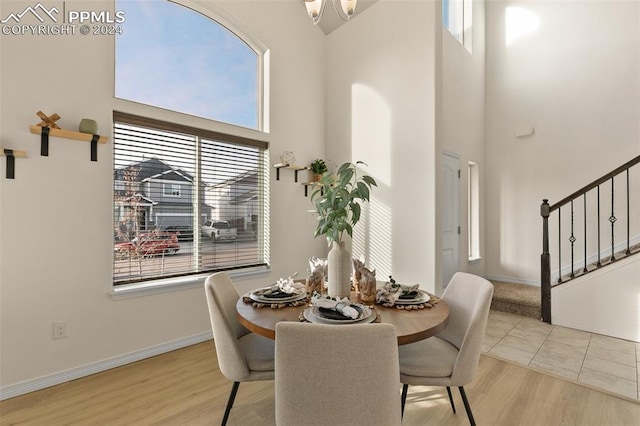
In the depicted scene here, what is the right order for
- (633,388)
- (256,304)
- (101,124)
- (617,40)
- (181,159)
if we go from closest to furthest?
(256,304) < (633,388) < (101,124) < (181,159) < (617,40)

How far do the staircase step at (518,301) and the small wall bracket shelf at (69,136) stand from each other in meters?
4.66

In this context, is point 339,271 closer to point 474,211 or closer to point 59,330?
point 59,330

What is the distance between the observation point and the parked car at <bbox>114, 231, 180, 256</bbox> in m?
2.62

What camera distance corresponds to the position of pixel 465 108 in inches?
185

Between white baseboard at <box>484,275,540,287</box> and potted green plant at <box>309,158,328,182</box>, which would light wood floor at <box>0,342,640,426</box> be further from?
white baseboard at <box>484,275,540,287</box>

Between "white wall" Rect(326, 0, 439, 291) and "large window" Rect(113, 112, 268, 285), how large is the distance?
1249 mm

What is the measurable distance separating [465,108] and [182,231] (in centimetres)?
433

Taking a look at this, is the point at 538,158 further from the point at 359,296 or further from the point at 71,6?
the point at 71,6

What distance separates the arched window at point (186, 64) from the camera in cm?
264

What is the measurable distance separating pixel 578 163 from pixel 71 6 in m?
5.97

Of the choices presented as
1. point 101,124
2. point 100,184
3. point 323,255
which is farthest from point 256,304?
point 323,255

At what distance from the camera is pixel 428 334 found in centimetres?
136

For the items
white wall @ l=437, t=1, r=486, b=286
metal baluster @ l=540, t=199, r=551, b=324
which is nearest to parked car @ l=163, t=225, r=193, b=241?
white wall @ l=437, t=1, r=486, b=286

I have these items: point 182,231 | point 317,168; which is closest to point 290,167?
point 317,168
